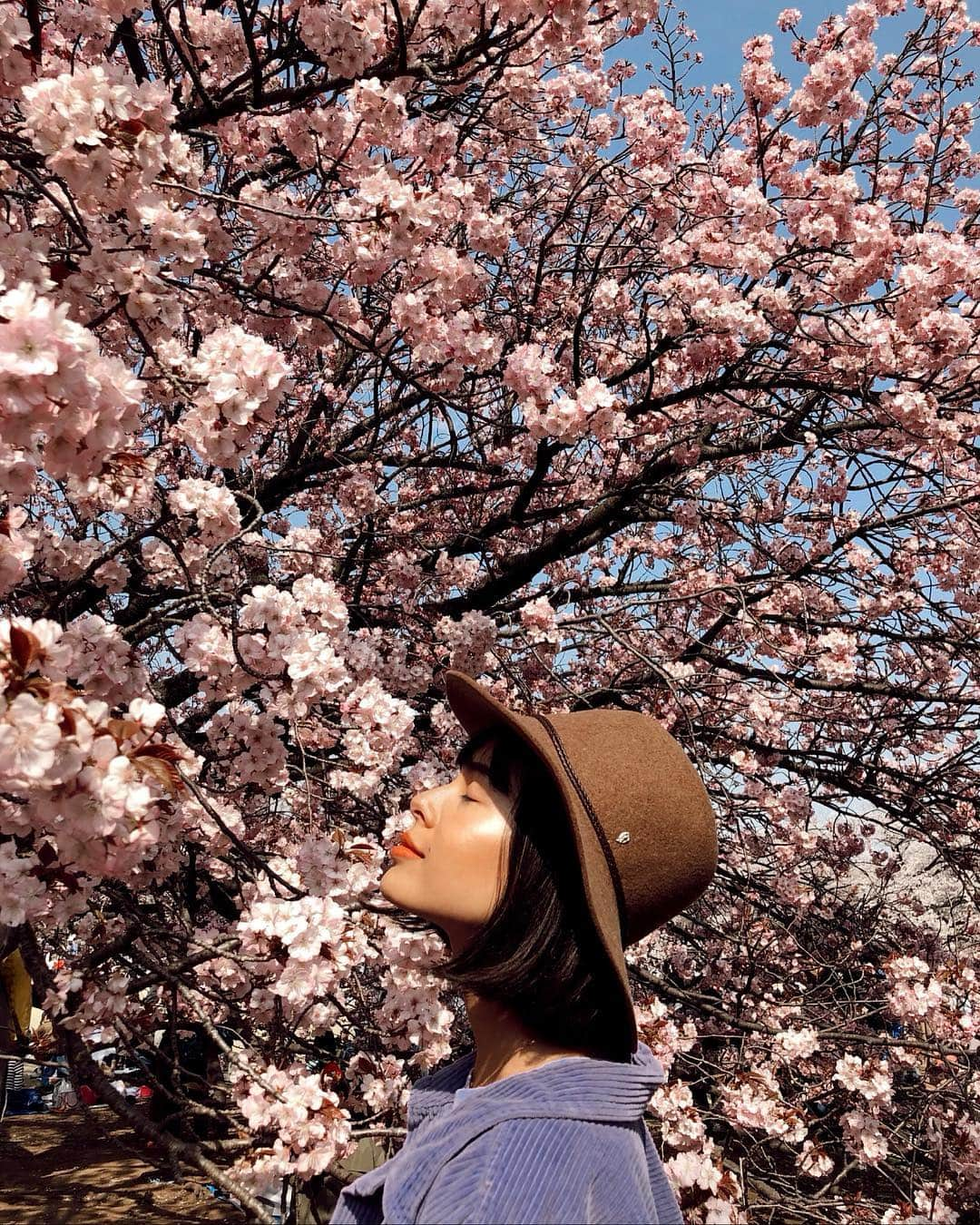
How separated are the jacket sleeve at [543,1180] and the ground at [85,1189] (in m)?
5.19

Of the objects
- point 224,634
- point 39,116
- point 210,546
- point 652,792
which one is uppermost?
point 39,116

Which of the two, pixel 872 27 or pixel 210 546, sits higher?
pixel 872 27

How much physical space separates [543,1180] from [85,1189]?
764cm

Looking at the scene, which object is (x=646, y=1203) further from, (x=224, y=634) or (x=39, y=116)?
(x=39, y=116)

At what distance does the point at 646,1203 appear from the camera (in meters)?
1.06

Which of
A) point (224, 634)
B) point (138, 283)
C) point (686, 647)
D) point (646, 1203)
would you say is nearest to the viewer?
point (646, 1203)

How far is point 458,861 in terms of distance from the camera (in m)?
1.41

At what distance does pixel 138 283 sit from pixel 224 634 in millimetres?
1092

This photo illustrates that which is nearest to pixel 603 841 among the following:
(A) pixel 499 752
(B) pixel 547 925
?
(B) pixel 547 925

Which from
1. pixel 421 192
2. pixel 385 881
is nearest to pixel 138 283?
pixel 421 192

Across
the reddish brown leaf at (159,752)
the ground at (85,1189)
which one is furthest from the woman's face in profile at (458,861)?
the ground at (85,1189)

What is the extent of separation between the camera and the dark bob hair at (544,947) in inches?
50.5

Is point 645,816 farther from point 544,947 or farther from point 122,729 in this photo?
point 122,729

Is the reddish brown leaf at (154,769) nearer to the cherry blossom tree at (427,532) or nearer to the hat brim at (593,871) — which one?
the cherry blossom tree at (427,532)
